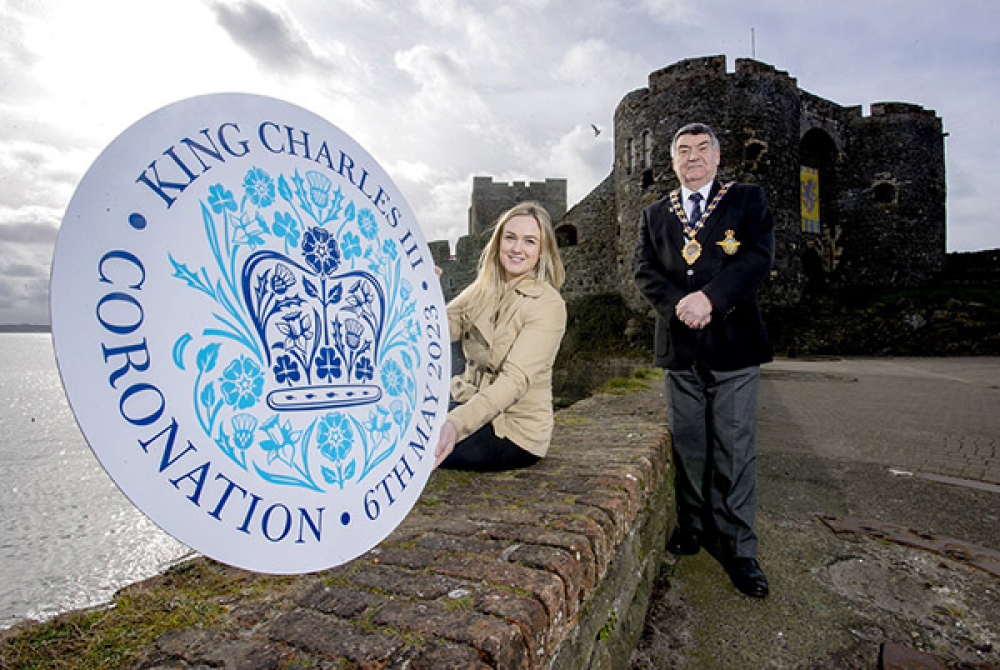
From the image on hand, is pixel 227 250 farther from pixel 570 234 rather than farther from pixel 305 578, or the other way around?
pixel 570 234

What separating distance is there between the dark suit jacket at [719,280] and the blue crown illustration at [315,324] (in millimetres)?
1408

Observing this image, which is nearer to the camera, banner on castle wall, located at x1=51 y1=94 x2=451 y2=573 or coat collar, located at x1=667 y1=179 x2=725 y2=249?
banner on castle wall, located at x1=51 y1=94 x2=451 y2=573

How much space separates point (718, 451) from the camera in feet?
7.12

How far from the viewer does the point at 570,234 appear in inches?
813

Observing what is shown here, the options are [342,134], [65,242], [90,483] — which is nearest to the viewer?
[65,242]

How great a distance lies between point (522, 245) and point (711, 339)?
89 centimetres

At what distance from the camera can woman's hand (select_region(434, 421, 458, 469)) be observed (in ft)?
5.12

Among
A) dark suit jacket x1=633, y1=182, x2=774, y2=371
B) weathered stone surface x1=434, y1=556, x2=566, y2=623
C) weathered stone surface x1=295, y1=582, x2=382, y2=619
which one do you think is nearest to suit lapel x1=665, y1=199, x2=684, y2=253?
dark suit jacket x1=633, y1=182, x2=774, y2=371

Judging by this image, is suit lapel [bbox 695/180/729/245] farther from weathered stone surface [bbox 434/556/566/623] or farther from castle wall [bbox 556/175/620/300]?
castle wall [bbox 556/175/620/300]

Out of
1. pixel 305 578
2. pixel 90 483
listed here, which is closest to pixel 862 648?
pixel 305 578

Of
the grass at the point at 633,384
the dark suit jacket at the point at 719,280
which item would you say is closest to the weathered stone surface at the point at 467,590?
the dark suit jacket at the point at 719,280

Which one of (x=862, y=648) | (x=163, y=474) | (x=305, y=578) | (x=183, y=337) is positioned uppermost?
(x=183, y=337)

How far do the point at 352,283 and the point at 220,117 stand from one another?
46cm

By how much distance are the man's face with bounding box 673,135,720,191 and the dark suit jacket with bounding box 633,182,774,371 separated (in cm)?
9
